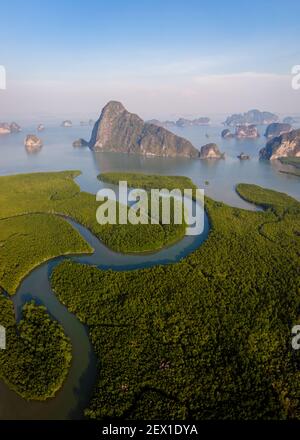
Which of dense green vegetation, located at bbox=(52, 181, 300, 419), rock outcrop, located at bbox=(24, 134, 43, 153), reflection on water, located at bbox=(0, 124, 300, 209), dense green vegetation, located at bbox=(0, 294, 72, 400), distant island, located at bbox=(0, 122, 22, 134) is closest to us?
dense green vegetation, located at bbox=(52, 181, 300, 419)

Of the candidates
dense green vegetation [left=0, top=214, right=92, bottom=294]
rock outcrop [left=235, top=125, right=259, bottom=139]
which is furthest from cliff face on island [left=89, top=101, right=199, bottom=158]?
rock outcrop [left=235, top=125, right=259, bottom=139]

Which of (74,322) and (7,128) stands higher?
(7,128)

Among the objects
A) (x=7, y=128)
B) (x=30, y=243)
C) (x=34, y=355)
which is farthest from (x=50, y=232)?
(x=7, y=128)

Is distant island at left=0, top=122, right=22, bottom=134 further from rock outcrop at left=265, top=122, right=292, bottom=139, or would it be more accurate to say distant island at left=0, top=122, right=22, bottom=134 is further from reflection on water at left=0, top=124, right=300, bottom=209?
rock outcrop at left=265, top=122, right=292, bottom=139

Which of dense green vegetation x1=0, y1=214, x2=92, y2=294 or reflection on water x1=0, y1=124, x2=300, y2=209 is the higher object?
reflection on water x1=0, y1=124, x2=300, y2=209

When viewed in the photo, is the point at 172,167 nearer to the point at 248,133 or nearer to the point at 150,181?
the point at 150,181

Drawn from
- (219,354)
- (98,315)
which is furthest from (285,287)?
(98,315)
